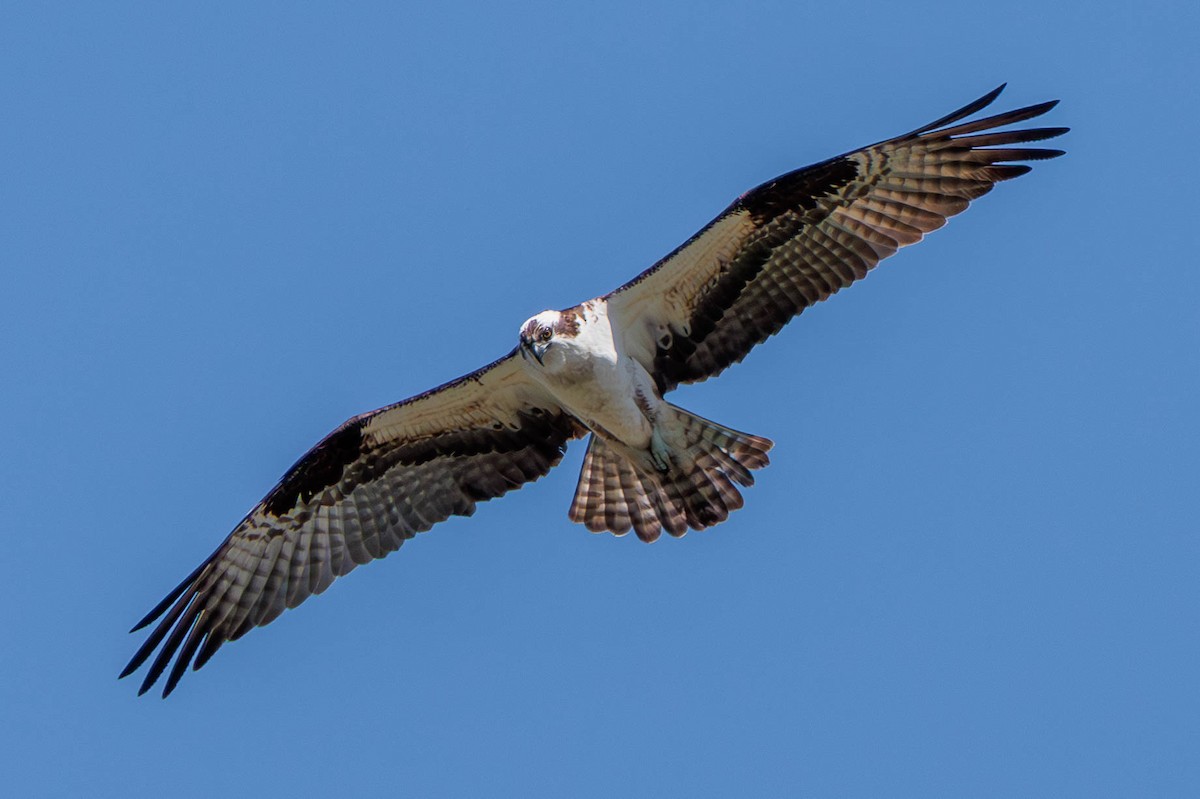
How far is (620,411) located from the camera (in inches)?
491

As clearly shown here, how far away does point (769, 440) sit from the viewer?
12852mm

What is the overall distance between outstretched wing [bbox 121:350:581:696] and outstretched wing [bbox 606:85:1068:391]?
1074 mm

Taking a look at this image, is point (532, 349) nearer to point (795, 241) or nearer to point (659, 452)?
point (659, 452)

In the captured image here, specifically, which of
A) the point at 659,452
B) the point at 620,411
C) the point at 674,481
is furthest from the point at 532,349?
the point at 674,481

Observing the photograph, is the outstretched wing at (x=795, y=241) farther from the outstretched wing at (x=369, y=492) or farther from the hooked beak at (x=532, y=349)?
the outstretched wing at (x=369, y=492)

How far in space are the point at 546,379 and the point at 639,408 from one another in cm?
69

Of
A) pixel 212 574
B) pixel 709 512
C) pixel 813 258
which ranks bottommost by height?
pixel 709 512

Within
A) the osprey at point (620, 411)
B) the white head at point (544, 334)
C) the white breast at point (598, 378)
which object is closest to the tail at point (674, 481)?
the osprey at point (620, 411)

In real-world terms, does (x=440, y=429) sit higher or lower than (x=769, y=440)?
higher

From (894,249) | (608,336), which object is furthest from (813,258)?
(608,336)

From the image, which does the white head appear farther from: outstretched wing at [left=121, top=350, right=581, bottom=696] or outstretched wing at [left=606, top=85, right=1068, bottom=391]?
outstretched wing at [left=121, top=350, right=581, bottom=696]

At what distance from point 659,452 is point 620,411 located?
59cm

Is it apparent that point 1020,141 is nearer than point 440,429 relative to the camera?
Yes

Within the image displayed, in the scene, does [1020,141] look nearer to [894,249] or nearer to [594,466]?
[894,249]
